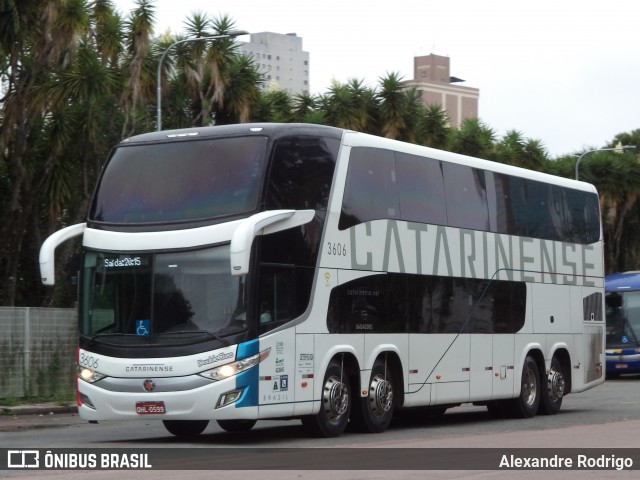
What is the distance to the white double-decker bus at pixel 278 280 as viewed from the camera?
15789mm

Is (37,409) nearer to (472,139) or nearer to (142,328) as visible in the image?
(142,328)

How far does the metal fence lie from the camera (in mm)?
24781

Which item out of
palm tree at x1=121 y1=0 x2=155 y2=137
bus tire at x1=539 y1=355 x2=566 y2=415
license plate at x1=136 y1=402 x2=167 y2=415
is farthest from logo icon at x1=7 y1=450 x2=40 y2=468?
palm tree at x1=121 y1=0 x2=155 y2=137

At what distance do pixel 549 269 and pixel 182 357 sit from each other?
369 inches

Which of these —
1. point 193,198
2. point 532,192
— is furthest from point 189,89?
point 193,198

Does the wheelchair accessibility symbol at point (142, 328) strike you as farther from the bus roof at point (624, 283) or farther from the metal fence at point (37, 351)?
the bus roof at point (624, 283)

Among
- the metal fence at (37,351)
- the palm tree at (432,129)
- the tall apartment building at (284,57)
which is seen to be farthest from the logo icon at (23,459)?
the tall apartment building at (284,57)

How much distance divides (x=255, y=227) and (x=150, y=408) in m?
2.48

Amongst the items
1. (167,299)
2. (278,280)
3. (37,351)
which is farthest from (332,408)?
(37,351)

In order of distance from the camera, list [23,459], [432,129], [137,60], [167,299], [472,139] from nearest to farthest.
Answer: [23,459] → [167,299] → [137,60] → [432,129] → [472,139]

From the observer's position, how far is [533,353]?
22906mm

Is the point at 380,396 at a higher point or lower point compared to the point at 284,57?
lower

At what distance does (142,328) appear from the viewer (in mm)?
16016

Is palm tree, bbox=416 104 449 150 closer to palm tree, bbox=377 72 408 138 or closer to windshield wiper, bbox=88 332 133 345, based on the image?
palm tree, bbox=377 72 408 138
